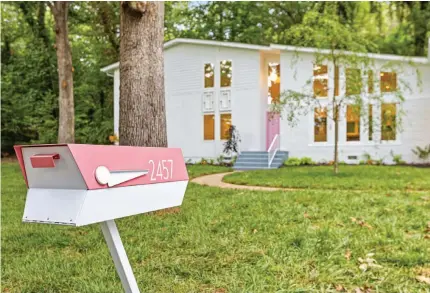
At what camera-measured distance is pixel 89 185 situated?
1374 millimetres

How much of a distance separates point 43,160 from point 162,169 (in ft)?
1.80

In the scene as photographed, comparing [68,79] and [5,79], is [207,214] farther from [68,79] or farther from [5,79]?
[5,79]

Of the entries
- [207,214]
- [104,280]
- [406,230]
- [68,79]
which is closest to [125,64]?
[207,214]

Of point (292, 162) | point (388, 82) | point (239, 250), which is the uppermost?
point (388, 82)

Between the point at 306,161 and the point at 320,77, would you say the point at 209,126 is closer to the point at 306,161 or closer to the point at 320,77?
the point at 306,161

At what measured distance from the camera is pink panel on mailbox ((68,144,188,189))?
1378 mm

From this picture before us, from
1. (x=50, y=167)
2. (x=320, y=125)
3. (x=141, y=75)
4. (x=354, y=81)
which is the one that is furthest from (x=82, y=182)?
(x=320, y=125)

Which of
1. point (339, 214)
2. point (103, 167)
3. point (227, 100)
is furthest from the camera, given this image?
point (227, 100)

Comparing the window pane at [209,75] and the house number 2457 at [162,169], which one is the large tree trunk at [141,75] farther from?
the window pane at [209,75]

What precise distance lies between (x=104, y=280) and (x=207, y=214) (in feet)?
6.96

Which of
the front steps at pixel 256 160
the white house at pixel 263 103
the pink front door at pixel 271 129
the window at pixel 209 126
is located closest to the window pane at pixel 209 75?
the white house at pixel 263 103

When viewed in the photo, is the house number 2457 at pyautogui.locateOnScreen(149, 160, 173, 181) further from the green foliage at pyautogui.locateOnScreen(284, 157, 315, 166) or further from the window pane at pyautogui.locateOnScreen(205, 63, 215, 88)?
the window pane at pyautogui.locateOnScreen(205, 63, 215, 88)

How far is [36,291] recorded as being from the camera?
2.54 m

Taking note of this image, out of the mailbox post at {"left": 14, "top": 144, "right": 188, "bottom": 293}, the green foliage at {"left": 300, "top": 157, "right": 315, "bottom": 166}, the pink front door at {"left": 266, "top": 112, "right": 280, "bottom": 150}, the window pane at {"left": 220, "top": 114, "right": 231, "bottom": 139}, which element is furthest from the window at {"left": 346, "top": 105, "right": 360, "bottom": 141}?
the mailbox post at {"left": 14, "top": 144, "right": 188, "bottom": 293}
